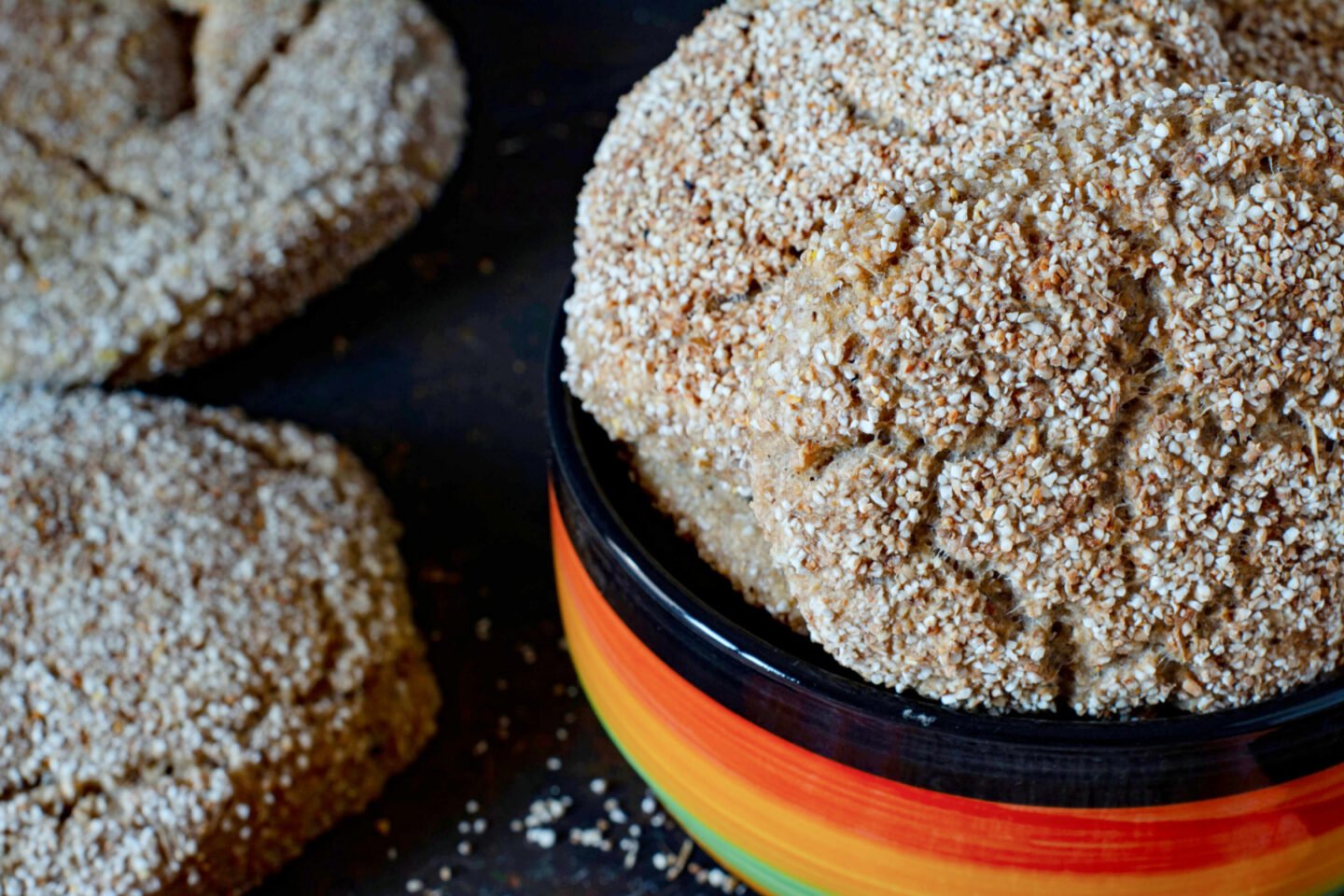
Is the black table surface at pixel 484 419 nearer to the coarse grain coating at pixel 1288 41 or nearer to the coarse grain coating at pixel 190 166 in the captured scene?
the coarse grain coating at pixel 190 166

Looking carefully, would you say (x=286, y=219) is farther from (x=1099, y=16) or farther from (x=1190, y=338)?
(x=1190, y=338)

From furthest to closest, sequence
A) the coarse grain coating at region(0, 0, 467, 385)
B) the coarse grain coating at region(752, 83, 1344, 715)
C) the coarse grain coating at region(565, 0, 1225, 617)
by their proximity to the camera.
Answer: the coarse grain coating at region(0, 0, 467, 385) → the coarse grain coating at region(565, 0, 1225, 617) → the coarse grain coating at region(752, 83, 1344, 715)

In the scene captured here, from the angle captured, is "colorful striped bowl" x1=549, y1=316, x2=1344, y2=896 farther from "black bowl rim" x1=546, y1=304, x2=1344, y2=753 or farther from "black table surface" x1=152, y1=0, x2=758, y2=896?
"black table surface" x1=152, y1=0, x2=758, y2=896

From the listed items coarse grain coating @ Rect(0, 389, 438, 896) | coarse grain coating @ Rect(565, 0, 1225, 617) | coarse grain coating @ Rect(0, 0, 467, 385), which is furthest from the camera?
coarse grain coating @ Rect(0, 0, 467, 385)

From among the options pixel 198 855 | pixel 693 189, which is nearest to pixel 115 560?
pixel 198 855

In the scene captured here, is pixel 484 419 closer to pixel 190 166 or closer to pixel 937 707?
pixel 190 166

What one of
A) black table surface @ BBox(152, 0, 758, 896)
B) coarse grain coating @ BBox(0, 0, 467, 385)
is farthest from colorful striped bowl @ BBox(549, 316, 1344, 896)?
coarse grain coating @ BBox(0, 0, 467, 385)
